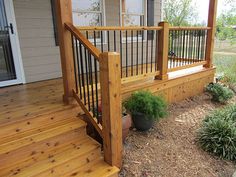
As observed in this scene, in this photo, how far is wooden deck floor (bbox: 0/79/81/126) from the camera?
2622 millimetres

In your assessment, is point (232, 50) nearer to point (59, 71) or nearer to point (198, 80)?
point (198, 80)

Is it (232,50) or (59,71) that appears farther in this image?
(232,50)

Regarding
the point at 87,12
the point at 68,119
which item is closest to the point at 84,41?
the point at 68,119

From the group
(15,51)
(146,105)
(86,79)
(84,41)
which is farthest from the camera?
(15,51)

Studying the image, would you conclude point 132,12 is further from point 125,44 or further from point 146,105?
point 146,105

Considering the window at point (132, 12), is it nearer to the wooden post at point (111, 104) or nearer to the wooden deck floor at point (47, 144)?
the wooden deck floor at point (47, 144)

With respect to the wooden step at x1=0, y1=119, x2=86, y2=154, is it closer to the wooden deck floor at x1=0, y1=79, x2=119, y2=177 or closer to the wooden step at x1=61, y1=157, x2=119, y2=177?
the wooden deck floor at x1=0, y1=79, x2=119, y2=177

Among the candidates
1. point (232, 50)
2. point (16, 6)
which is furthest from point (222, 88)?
point (232, 50)

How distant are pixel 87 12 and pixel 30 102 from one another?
8.84 ft

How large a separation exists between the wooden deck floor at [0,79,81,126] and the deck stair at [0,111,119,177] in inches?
6.9

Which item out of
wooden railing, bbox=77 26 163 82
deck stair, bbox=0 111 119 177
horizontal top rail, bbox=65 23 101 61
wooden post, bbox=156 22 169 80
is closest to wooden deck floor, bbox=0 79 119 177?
deck stair, bbox=0 111 119 177

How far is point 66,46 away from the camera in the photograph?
2643mm

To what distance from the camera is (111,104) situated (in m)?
2.04

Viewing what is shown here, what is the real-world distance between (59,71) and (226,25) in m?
9.38
